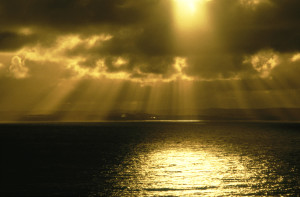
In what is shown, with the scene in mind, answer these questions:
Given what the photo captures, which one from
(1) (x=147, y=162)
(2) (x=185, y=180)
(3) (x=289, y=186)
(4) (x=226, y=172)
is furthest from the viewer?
(1) (x=147, y=162)

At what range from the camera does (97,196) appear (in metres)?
49.6

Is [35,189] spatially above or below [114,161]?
below

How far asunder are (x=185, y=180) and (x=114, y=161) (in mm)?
33096

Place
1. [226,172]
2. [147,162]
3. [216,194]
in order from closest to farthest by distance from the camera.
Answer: [216,194] < [226,172] < [147,162]

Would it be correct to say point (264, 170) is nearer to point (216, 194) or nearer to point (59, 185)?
point (216, 194)

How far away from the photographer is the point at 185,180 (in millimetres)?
60500

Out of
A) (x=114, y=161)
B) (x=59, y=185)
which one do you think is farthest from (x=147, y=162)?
(x=59, y=185)

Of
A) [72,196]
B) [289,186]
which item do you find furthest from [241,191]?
[72,196]

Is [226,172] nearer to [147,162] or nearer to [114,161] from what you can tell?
A: [147,162]

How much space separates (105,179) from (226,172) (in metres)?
25.1

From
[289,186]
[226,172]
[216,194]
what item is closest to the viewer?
[216,194]

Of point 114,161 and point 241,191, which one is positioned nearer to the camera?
point 241,191

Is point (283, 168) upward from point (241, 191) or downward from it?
upward

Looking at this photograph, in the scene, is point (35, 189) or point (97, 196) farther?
point (35, 189)
